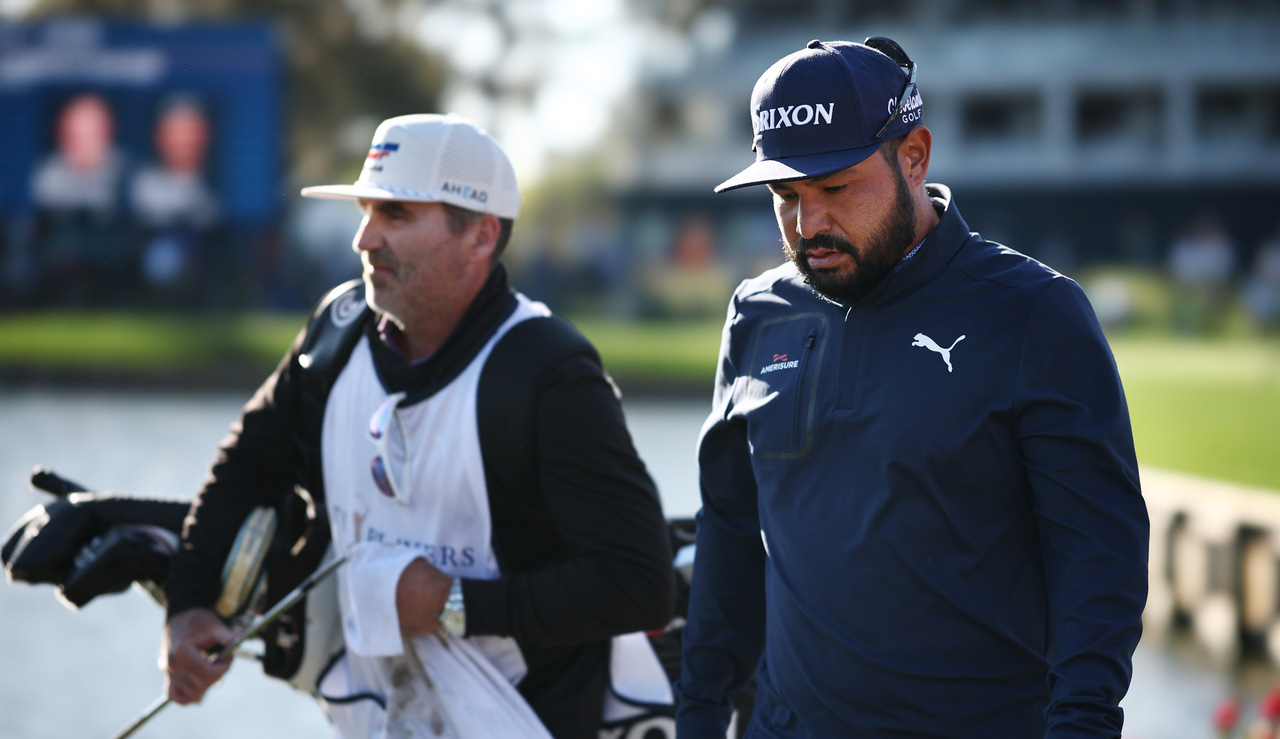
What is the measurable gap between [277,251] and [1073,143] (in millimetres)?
28870

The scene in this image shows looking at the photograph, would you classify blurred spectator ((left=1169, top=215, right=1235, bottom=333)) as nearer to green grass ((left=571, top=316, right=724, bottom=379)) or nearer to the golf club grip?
green grass ((left=571, top=316, right=724, bottom=379))

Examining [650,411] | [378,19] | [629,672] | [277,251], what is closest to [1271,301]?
[650,411]

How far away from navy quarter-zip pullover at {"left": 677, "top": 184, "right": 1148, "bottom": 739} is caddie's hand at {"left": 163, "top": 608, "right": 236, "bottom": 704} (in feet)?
4.74

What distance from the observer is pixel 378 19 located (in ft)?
141

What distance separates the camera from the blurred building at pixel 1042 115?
48656mm

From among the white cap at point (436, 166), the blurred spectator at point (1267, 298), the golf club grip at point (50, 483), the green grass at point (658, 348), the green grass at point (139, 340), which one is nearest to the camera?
the white cap at point (436, 166)

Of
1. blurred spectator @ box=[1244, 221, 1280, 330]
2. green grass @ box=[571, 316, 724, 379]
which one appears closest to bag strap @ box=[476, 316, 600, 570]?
green grass @ box=[571, 316, 724, 379]

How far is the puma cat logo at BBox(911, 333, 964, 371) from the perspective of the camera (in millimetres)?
2426

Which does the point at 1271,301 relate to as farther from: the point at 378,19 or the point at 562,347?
the point at 562,347

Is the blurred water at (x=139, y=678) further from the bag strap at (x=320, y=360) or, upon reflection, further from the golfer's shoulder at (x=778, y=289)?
the golfer's shoulder at (x=778, y=289)

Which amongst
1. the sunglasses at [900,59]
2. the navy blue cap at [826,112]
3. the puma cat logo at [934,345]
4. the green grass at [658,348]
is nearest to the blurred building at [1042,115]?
the green grass at [658,348]

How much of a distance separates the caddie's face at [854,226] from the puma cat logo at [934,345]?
150 millimetres

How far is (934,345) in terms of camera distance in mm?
2453

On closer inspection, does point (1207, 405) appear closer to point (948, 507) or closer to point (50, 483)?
point (50, 483)
